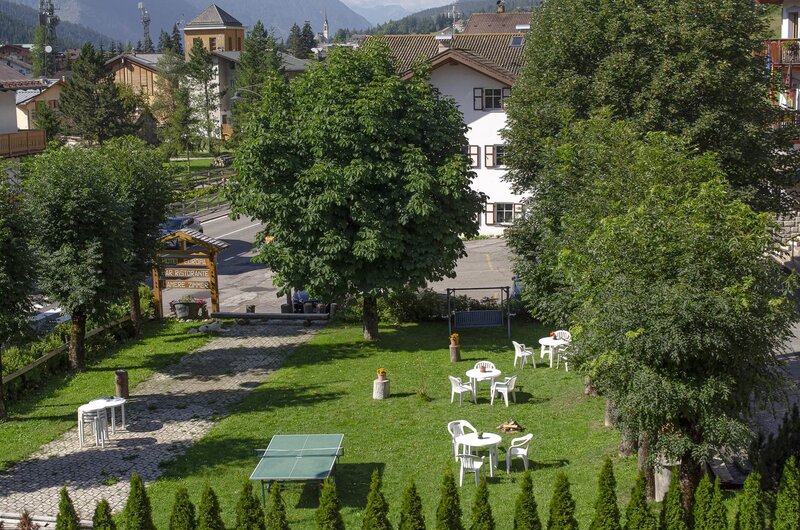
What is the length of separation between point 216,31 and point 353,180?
348 feet

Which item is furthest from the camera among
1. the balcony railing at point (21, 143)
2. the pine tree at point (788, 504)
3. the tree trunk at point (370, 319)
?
the balcony railing at point (21, 143)

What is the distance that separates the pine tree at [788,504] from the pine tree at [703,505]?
3.43ft

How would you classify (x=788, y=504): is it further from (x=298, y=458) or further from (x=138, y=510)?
(x=138, y=510)

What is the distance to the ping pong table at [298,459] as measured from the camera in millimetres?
16766

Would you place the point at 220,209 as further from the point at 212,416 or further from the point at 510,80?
the point at 212,416

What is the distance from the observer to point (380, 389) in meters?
23.2

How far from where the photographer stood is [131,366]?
26844 mm

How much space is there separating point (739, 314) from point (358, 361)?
14684 millimetres

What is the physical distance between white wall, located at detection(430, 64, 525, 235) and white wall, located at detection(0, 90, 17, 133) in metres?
20.0

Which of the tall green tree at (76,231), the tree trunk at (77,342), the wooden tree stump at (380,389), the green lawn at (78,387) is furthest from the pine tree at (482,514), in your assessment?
the tree trunk at (77,342)

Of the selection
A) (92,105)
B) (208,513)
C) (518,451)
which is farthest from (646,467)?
(92,105)

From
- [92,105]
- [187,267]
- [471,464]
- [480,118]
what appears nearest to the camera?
[471,464]

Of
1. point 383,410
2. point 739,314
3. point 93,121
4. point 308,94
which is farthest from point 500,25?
point 739,314

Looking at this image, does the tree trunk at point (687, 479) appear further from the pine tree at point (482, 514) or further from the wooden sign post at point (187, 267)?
the wooden sign post at point (187, 267)
